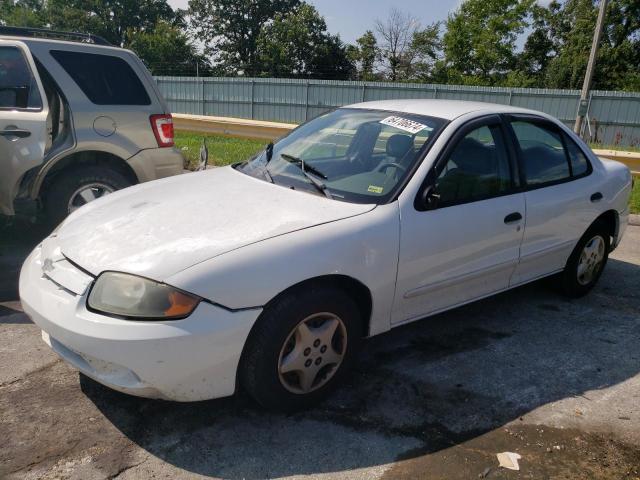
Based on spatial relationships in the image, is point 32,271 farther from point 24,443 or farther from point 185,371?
point 185,371

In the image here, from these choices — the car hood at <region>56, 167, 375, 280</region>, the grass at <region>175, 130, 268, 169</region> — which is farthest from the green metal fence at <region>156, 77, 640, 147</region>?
the car hood at <region>56, 167, 375, 280</region>

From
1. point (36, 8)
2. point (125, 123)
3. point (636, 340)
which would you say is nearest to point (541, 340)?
point (636, 340)

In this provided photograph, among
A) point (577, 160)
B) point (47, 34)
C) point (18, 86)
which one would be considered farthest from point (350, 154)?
point (47, 34)

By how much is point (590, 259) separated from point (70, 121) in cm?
468

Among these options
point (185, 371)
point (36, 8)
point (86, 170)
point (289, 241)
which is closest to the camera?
point (185, 371)

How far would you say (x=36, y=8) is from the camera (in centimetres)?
6519

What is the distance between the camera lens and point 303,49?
51.2 metres

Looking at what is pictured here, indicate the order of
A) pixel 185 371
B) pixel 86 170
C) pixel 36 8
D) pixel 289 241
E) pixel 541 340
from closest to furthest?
pixel 185 371
pixel 289 241
pixel 541 340
pixel 86 170
pixel 36 8

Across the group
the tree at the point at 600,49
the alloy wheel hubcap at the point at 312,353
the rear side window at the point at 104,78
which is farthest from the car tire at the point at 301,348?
the tree at the point at 600,49

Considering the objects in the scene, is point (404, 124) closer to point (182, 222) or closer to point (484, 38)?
point (182, 222)

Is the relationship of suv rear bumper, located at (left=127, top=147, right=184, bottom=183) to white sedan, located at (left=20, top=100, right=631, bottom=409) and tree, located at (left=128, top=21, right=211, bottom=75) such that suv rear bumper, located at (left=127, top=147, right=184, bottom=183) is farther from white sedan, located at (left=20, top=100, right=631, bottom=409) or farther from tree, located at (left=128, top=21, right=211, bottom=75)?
tree, located at (left=128, top=21, right=211, bottom=75)

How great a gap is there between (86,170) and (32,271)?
248 centimetres

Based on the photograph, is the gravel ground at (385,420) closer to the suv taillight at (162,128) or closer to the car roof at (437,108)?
the car roof at (437,108)

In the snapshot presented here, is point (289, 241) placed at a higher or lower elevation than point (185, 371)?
higher
